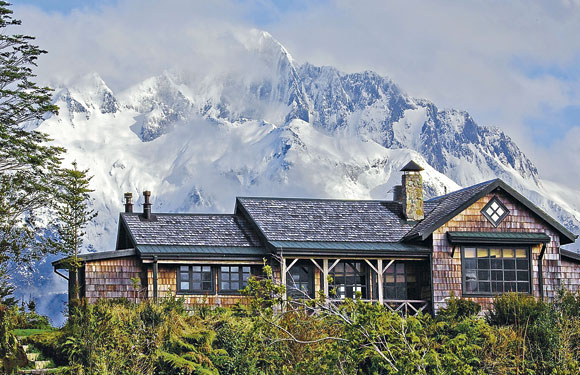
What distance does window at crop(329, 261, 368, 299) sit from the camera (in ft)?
131

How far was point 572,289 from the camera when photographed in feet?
136

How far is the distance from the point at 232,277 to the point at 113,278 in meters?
4.21

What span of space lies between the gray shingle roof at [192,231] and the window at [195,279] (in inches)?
35.6

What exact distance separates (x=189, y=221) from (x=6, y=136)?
7.17 m

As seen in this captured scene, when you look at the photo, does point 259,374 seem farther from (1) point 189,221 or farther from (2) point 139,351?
(1) point 189,221

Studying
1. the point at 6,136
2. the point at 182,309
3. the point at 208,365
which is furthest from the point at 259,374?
the point at 6,136

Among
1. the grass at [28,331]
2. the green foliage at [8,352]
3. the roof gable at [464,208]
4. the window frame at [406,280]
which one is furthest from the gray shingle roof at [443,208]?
the green foliage at [8,352]

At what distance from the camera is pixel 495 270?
40312mm

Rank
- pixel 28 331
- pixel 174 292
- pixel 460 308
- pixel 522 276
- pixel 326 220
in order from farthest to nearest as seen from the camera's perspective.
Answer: pixel 326 220 < pixel 522 276 < pixel 174 292 < pixel 460 308 < pixel 28 331

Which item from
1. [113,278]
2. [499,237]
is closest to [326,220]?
[499,237]

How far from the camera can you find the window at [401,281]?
132ft

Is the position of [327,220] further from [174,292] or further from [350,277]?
[174,292]

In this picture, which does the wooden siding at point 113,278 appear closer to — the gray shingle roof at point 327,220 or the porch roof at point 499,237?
the gray shingle roof at point 327,220

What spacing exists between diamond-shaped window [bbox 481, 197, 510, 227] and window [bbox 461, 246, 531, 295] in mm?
1038
